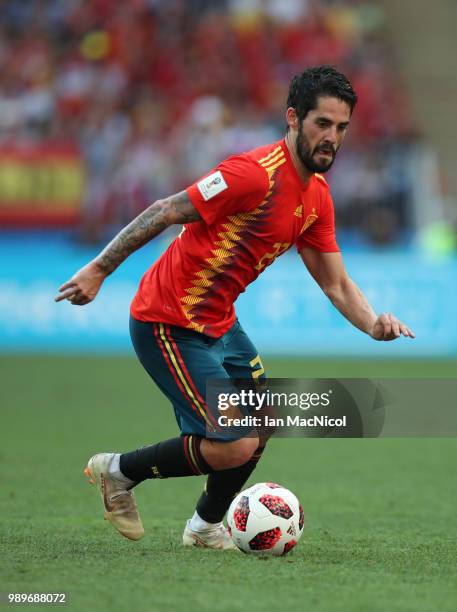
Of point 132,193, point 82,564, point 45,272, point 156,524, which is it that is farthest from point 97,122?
point 82,564

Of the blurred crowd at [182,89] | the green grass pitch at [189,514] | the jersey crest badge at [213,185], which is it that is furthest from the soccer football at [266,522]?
the blurred crowd at [182,89]

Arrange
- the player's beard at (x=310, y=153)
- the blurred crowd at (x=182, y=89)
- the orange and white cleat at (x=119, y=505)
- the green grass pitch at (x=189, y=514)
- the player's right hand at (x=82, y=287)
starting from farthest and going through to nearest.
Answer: the blurred crowd at (x=182, y=89)
the orange and white cleat at (x=119, y=505)
the player's beard at (x=310, y=153)
the player's right hand at (x=82, y=287)
the green grass pitch at (x=189, y=514)

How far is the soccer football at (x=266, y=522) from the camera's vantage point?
18.5 feet

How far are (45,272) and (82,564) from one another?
1169 centimetres

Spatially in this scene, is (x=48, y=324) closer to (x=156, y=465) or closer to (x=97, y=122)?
(x=97, y=122)

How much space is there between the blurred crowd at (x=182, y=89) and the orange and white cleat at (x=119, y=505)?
456 inches

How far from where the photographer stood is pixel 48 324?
16.6 meters

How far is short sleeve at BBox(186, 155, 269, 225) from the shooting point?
17.4ft

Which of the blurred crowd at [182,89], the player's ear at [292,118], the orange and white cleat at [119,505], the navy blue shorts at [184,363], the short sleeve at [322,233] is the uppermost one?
the blurred crowd at [182,89]

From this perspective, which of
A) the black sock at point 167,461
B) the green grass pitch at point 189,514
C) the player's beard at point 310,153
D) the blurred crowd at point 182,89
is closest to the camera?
the green grass pitch at point 189,514

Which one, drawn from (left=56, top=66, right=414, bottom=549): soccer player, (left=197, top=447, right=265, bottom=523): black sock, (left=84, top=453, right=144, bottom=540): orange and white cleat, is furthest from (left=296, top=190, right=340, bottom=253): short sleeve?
(left=84, top=453, right=144, bottom=540): orange and white cleat

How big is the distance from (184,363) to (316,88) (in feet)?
4.64

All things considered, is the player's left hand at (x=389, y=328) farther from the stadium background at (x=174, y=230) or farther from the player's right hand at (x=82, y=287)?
the player's right hand at (x=82, y=287)

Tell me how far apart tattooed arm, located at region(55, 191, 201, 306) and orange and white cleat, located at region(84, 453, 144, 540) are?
1000mm
